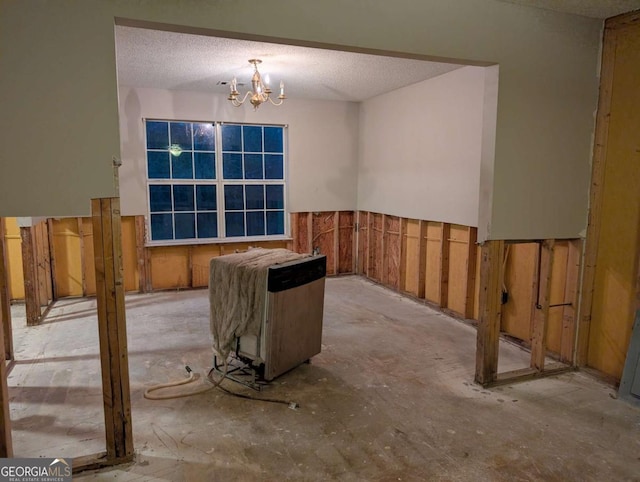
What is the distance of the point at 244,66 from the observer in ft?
16.1

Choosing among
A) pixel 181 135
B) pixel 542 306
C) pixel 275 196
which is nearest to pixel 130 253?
pixel 181 135

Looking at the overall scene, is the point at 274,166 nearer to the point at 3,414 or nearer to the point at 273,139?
the point at 273,139

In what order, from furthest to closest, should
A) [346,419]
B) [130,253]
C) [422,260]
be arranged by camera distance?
[130,253] → [422,260] → [346,419]

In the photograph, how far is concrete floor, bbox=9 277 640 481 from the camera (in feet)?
8.23

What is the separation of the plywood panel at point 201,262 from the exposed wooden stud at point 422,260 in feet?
10.1

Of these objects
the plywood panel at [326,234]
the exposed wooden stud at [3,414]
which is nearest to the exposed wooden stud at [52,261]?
the plywood panel at [326,234]

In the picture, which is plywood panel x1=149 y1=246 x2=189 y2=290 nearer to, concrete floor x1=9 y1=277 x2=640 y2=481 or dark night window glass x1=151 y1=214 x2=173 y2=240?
dark night window glass x1=151 y1=214 x2=173 y2=240

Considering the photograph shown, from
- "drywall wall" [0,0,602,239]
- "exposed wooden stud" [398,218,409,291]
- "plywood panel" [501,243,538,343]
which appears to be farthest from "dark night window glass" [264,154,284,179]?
"drywall wall" [0,0,602,239]

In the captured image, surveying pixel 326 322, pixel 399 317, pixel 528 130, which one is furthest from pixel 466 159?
pixel 326 322

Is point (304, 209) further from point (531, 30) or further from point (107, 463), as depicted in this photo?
point (107, 463)

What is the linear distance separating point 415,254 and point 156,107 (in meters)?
4.23

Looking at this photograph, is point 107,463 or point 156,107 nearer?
point 107,463

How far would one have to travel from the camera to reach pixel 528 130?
3418mm

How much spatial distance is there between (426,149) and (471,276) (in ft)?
5.68
